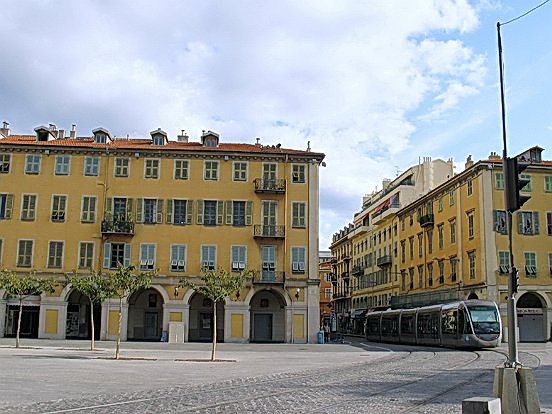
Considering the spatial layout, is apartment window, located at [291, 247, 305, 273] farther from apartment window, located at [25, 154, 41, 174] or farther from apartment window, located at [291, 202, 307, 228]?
apartment window, located at [25, 154, 41, 174]

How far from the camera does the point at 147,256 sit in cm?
4712

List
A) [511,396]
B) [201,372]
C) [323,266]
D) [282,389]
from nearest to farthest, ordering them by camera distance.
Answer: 1. [511,396]
2. [282,389]
3. [201,372]
4. [323,266]

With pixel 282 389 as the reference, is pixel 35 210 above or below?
→ above

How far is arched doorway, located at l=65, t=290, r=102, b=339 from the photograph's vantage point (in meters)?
48.6

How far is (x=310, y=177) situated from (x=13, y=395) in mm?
36120

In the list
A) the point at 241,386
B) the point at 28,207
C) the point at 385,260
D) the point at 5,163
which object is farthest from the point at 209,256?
the point at 385,260

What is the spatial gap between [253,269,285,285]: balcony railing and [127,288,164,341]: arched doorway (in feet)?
23.8

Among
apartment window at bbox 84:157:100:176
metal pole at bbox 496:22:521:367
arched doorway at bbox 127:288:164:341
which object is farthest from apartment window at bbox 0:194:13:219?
metal pole at bbox 496:22:521:367

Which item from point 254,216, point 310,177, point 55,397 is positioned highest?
point 310,177

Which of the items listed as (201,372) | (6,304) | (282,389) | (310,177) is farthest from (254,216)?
(282,389)

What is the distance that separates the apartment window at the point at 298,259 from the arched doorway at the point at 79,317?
1427 centimetres

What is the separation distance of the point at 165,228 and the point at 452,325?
68.3 feet

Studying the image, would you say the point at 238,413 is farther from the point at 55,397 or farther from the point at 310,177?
the point at 310,177

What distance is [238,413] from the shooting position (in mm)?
11586
